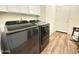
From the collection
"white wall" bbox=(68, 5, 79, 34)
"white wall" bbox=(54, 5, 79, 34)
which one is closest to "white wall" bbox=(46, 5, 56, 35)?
"white wall" bbox=(54, 5, 79, 34)

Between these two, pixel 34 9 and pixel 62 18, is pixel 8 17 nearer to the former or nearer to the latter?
pixel 34 9

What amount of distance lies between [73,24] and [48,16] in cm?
27

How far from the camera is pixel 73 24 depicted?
1.14 meters

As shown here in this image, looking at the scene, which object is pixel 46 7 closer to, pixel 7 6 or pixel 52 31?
pixel 52 31

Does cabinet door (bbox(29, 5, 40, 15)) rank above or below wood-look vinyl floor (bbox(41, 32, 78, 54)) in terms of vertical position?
above

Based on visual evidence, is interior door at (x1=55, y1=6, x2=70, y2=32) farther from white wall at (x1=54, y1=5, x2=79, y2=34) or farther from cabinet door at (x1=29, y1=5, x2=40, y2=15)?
cabinet door at (x1=29, y1=5, x2=40, y2=15)

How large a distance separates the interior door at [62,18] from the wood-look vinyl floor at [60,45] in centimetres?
6

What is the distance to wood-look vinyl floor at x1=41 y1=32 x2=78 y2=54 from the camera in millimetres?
1125

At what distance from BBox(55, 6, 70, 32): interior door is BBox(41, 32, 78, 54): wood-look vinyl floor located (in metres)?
0.06

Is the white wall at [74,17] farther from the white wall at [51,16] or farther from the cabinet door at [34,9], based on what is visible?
the cabinet door at [34,9]

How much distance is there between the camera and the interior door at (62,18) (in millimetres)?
1122

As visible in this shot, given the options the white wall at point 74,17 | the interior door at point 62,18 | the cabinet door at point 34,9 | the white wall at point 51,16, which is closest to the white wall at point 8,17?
the cabinet door at point 34,9
